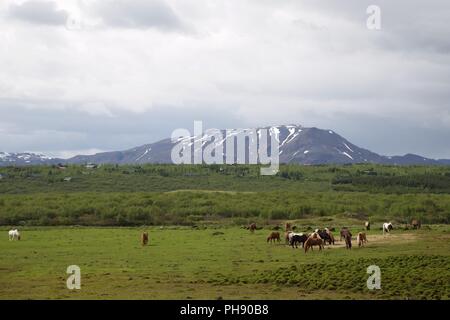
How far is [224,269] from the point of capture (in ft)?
116

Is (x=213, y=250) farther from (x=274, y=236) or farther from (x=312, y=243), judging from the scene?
(x=274, y=236)

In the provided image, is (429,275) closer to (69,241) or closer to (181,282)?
(181,282)

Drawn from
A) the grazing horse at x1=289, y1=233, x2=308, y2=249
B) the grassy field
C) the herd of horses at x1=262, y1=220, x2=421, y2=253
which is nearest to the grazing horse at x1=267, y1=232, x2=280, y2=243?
the herd of horses at x1=262, y1=220, x2=421, y2=253

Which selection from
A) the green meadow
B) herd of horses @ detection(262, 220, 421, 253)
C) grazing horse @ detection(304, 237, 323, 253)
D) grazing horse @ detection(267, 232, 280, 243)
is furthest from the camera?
grazing horse @ detection(267, 232, 280, 243)

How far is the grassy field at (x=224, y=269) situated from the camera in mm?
28203

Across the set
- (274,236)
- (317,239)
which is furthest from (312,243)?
(274,236)

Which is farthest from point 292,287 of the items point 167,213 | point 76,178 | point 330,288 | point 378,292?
point 76,178

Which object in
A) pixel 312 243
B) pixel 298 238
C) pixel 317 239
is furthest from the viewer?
pixel 298 238

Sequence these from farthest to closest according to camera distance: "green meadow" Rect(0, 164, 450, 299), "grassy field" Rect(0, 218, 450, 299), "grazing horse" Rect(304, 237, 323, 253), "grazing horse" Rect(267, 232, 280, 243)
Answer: "grazing horse" Rect(267, 232, 280, 243), "grazing horse" Rect(304, 237, 323, 253), "green meadow" Rect(0, 164, 450, 299), "grassy field" Rect(0, 218, 450, 299)

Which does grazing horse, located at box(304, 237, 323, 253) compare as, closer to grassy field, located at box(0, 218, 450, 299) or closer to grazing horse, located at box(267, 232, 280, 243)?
grassy field, located at box(0, 218, 450, 299)

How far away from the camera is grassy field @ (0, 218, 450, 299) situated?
28.2 meters

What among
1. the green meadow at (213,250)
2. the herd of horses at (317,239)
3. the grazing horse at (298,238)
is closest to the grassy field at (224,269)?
the green meadow at (213,250)

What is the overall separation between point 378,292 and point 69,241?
32318 millimetres

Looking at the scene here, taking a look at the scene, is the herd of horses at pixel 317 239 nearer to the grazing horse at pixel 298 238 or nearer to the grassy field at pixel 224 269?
the grazing horse at pixel 298 238
